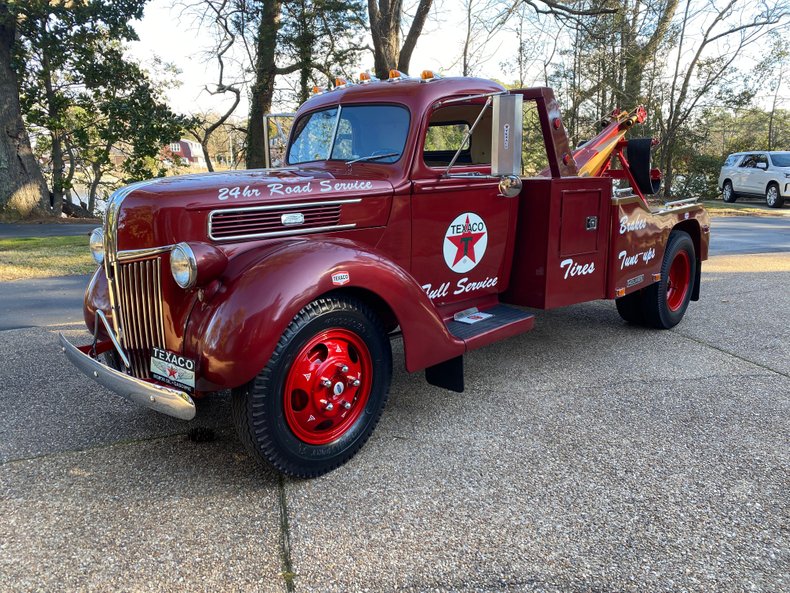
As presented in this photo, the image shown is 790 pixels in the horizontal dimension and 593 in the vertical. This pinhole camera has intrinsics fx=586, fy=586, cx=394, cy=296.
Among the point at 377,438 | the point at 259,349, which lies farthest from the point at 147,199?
the point at 377,438

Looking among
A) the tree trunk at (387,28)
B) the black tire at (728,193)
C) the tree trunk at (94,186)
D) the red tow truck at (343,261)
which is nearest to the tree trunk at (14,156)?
the tree trunk at (94,186)

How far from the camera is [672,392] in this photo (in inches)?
153

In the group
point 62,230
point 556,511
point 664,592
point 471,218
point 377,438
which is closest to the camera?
point 664,592

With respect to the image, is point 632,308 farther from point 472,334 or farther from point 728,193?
→ point 728,193

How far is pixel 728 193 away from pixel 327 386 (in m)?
20.5

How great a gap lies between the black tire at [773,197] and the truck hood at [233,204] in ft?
59.1

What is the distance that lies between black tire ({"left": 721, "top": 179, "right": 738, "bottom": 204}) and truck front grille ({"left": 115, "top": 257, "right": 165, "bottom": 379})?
20.8m

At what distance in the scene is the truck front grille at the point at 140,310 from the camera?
2.76m

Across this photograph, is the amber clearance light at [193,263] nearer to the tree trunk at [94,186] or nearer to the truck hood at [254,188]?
the truck hood at [254,188]

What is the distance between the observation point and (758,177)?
1811 cm

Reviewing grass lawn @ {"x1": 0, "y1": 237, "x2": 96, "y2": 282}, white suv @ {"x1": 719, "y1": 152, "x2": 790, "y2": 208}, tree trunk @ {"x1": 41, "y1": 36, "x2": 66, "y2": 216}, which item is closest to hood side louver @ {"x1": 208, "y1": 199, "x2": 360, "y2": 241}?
grass lawn @ {"x1": 0, "y1": 237, "x2": 96, "y2": 282}

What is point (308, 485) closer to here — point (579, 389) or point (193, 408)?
point (193, 408)

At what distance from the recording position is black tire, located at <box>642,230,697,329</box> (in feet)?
16.8

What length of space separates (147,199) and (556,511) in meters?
2.32
